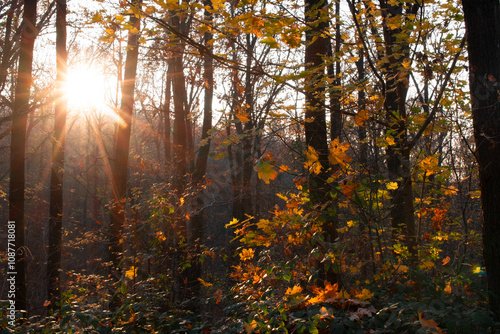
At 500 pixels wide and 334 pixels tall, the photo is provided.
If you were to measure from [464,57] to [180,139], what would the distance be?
6.19 m

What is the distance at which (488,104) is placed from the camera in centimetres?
283

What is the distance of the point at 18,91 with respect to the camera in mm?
6770

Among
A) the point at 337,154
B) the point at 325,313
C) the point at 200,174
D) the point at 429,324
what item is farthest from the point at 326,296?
the point at 200,174

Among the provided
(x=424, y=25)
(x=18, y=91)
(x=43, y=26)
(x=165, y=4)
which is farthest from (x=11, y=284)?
(x=43, y=26)

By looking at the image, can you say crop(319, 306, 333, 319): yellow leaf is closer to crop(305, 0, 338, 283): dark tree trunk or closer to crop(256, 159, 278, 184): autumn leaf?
crop(256, 159, 278, 184): autumn leaf

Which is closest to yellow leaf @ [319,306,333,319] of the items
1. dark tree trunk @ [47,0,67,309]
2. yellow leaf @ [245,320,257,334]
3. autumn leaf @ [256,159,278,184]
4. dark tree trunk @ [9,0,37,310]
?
yellow leaf @ [245,320,257,334]

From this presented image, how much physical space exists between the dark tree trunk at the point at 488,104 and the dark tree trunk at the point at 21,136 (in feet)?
22.1

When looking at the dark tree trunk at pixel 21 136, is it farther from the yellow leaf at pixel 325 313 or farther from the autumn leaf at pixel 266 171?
the yellow leaf at pixel 325 313

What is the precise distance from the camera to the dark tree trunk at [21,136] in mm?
6484

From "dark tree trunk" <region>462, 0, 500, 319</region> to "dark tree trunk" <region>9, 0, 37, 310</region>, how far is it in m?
6.72

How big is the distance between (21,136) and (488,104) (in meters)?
7.15

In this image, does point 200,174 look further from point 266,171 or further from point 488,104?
point 488,104

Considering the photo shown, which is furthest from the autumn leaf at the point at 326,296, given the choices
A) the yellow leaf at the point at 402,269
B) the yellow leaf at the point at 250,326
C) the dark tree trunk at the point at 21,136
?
the dark tree trunk at the point at 21,136

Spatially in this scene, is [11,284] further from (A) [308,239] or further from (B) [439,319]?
(B) [439,319]
